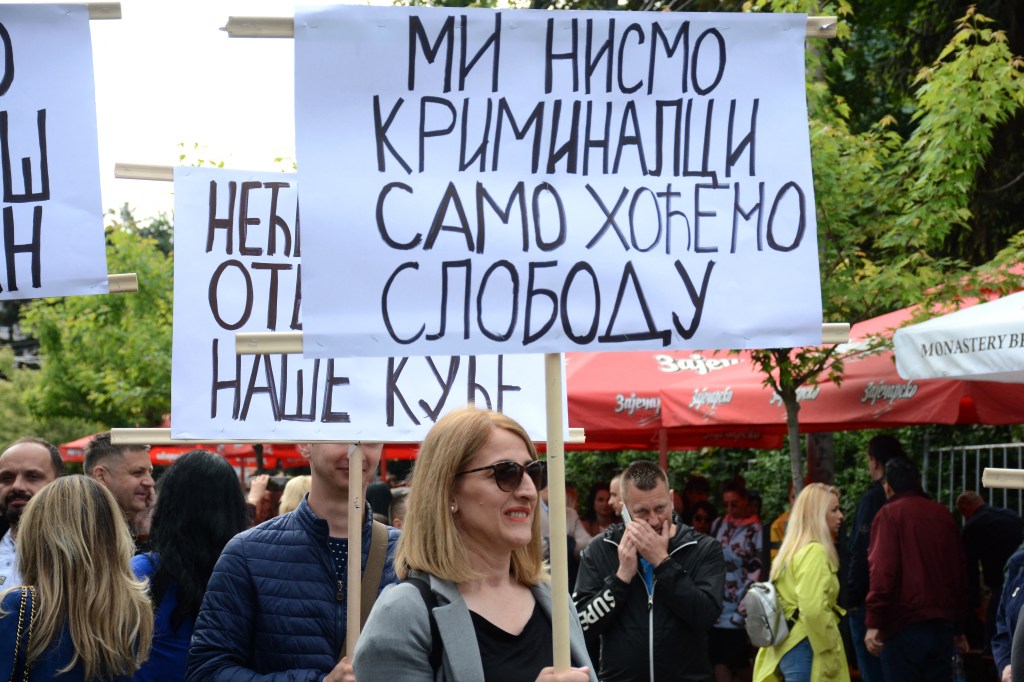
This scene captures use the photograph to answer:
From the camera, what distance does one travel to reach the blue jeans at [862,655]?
9.46 meters

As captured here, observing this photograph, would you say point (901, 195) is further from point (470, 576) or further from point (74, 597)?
point (470, 576)

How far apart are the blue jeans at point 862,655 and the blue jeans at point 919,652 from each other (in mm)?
438

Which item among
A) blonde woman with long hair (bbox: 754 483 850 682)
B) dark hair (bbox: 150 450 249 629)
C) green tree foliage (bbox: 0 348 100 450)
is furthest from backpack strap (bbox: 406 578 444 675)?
green tree foliage (bbox: 0 348 100 450)

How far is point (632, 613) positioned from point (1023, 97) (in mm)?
5656

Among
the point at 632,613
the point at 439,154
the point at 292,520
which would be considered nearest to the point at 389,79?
the point at 439,154

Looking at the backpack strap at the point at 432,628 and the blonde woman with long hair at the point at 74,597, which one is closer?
the backpack strap at the point at 432,628

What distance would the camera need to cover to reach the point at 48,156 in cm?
387

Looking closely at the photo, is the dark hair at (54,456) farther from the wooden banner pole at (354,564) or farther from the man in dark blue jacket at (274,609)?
the wooden banner pole at (354,564)

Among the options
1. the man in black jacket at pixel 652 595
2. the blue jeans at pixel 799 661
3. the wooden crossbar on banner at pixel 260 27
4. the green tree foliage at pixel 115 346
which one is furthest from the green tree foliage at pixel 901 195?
the green tree foliage at pixel 115 346

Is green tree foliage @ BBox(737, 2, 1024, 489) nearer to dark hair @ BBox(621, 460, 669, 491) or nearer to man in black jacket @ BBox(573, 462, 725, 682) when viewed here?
dark hair @ BBox(621, 460, 669, 491)

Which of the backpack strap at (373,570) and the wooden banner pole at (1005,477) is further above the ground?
the wooden banner pole at (1005,477)

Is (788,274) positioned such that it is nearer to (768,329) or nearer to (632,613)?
(768,329)

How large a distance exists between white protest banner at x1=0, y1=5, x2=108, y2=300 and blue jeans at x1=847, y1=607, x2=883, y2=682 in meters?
6.99

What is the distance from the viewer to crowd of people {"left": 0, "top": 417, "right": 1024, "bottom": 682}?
3.06m
